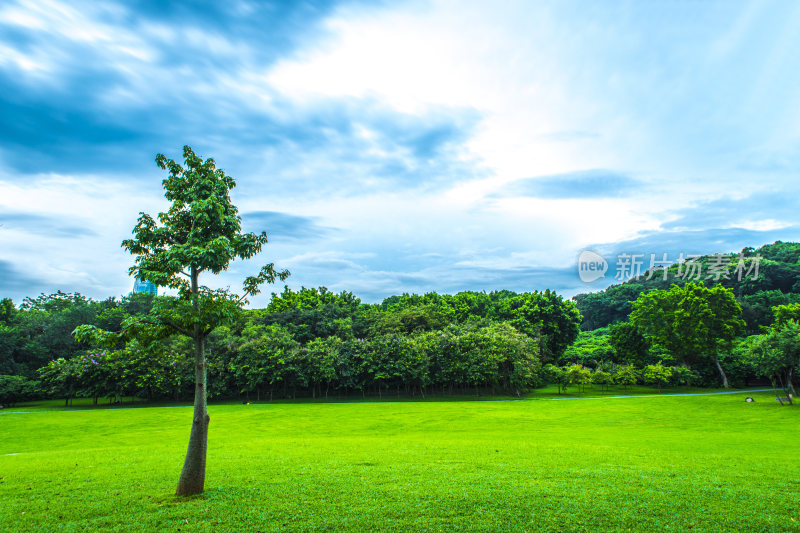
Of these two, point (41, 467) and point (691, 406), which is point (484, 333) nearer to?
point (691, 406)

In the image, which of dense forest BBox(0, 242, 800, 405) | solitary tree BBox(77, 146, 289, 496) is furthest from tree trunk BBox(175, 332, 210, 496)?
dense forest BBox(0, 242, 800, 405)

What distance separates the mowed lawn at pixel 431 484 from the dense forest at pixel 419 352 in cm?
2358

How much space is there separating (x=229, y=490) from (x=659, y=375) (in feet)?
182

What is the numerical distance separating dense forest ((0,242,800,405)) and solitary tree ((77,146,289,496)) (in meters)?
Answer: 32.9

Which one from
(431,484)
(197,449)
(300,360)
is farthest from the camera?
(300,360)

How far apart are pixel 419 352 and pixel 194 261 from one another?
4137 centimetres

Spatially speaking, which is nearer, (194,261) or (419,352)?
(194,261)

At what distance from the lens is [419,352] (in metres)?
49.5

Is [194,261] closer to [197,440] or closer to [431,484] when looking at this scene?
[197,440]

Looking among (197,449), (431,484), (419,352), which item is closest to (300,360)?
(419,352)

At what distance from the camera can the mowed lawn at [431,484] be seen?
25.3 feet

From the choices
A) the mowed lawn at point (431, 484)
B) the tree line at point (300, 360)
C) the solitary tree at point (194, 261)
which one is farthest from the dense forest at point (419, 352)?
the solitary tree at point (194, 261)

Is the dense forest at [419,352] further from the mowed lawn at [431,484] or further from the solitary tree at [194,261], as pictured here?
the solitary tree at [194,261]

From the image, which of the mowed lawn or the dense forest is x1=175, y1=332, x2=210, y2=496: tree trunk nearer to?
the mowed lawn
